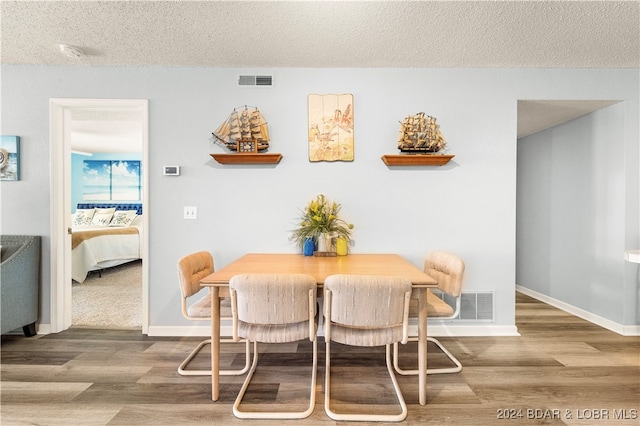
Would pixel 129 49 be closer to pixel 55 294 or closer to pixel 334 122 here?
pixel 334 122

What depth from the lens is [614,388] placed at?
2.00 m

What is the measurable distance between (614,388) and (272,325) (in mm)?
2249

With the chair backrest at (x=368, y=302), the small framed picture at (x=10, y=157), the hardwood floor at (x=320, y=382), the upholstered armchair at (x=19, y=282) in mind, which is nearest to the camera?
the chair backrest at (x=368, y=302)

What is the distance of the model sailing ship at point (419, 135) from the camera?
2617 millimetres

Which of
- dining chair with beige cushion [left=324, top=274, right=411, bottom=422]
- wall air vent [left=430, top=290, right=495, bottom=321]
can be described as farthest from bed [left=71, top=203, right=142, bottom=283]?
wall air vent [left=430, top=290, right=495, bottom=321]

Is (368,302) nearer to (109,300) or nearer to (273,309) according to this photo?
(273,309)

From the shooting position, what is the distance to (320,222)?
2.63m

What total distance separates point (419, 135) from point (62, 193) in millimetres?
3307


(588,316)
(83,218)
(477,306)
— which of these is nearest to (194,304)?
(477,306)

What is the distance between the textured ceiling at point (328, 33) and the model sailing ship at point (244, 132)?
1.60 ft

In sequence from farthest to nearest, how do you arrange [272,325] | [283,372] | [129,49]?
[129,49]
[283,372]
[272,325]

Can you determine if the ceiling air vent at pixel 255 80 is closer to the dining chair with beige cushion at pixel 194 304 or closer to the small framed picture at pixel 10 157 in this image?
the dining chair with beige cushion at pixel 194 304

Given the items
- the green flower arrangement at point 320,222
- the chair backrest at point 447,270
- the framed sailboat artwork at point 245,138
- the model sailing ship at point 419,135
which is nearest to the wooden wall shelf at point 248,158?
the framed sailboat artwork at point 245,138

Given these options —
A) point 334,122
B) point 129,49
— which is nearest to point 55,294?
point 129,49
